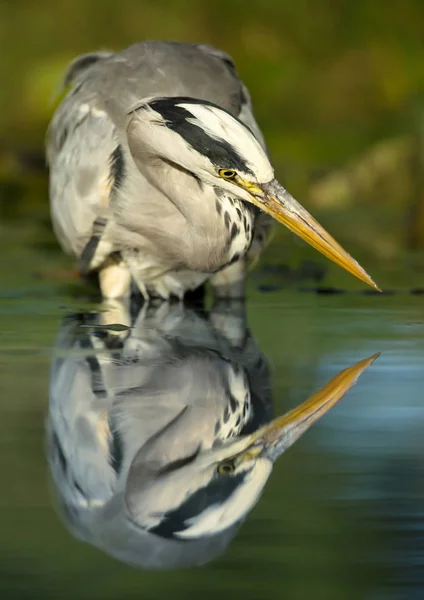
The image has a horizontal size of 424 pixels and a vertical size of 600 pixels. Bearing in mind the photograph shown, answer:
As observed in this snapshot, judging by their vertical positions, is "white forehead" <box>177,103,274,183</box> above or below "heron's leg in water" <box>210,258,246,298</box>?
above

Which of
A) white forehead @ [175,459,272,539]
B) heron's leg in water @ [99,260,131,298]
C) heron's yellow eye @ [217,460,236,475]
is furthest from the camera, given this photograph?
heron's leg in water @ [99,260,131,298]

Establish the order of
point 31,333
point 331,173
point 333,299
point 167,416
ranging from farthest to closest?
point 331,173 → point 333,299 → point 31,333 → point 167,416

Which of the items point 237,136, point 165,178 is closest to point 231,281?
point 165,178

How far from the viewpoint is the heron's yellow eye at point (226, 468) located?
2.66 metres

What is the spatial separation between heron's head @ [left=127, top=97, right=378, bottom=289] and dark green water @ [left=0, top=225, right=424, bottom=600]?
45cm

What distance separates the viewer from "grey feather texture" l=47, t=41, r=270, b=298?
16.9 ft

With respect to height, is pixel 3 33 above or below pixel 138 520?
below

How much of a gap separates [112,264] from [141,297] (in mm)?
330

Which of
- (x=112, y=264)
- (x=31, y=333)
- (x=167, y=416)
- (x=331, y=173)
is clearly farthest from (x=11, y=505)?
(x=331, y=173)

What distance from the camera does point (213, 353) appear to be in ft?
13.9

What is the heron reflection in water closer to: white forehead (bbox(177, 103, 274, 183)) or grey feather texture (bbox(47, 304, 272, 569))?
grey feather texture (bbox(47, 304, 272, 569))

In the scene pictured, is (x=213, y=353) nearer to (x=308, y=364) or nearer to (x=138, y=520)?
(x=308, y=364)

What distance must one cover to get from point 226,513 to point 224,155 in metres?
2.42

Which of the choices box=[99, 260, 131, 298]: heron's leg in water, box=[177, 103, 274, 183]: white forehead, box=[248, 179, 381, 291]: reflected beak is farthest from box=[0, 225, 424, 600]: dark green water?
box=[99, 260, 131, 298]: heron's leg in water
